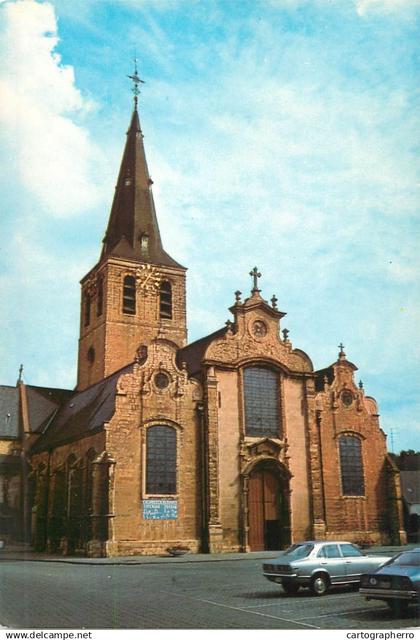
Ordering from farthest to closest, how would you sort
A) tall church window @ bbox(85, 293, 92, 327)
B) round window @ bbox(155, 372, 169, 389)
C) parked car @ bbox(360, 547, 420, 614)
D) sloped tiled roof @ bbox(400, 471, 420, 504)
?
sloped tiled roof @ bbox(400, 471, 420, 504)
tall church window @ bbox(85, 293, 92, 327)
round window @ bbox(155, 372, 169, 389)
parked car @ bbox(360, 547, 420, 614)

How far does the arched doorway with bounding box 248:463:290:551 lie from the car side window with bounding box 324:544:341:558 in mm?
17326

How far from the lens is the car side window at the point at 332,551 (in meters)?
15.5

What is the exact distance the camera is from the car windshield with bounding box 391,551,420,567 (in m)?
12.2

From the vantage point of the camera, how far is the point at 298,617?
11586mm

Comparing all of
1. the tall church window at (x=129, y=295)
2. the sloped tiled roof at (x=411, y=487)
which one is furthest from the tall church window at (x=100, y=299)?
the sloped tiled roof at (x=411, y=487)

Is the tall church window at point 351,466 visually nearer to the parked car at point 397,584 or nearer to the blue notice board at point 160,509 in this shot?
the blue notice board at point 160,509

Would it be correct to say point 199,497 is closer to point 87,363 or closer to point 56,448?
point 56,448

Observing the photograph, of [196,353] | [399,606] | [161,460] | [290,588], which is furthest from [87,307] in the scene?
[399,606]

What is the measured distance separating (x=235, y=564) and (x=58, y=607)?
13250mm

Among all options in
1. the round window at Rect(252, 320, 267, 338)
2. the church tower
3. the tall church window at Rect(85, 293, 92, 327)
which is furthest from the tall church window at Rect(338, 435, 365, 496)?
the tall church window at Rect(85, 293, 92, 327)

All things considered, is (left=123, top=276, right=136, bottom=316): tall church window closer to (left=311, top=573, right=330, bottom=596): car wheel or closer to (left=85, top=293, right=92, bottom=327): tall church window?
(left=85, top=293, right=92, bottom=327): tall church window

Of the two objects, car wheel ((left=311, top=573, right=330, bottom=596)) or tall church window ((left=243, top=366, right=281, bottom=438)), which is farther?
tall church window ((left=243, top=366, right=281, bottom=438))

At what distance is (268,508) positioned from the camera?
33.3 m

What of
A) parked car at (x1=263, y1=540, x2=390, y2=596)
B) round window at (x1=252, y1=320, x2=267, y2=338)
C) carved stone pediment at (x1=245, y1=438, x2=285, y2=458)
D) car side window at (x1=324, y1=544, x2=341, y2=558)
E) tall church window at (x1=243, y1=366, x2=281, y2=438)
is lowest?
parked car at (x1=263, y1=540, x2=390, y2=596)
